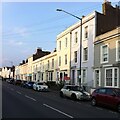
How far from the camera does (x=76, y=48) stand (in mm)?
44812

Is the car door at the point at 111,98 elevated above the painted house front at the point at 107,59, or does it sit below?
below

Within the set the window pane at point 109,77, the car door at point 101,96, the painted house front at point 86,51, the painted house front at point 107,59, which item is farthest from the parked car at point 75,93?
the painted house front at point 86,51

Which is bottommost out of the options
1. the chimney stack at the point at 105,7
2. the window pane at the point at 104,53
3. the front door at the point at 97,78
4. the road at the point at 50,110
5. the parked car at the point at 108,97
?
the road at the point at 50,110

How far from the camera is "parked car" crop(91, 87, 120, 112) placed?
68.7 feet

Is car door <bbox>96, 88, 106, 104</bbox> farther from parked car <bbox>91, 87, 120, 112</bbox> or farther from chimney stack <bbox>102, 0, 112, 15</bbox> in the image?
chimney stack <bbox>102, 0, 112, 15</bbox>

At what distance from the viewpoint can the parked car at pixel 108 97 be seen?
20.9 metres

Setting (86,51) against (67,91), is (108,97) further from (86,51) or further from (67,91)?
(86,51)

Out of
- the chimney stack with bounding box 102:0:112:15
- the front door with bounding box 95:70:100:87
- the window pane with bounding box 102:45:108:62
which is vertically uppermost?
Result: the chimney stack with bounding box 102:0:112:15

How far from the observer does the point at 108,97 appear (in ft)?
71.9

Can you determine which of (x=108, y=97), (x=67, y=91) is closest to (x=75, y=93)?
(x=67, y=91)

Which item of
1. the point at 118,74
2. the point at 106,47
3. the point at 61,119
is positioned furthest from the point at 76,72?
the point at 61,119

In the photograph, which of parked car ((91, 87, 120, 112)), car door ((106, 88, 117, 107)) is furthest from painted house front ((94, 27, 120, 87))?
car door ((106, 88, 117, 107))

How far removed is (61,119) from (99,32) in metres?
25.3

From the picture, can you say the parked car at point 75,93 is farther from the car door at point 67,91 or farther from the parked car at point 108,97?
the parked car at point 108,97
